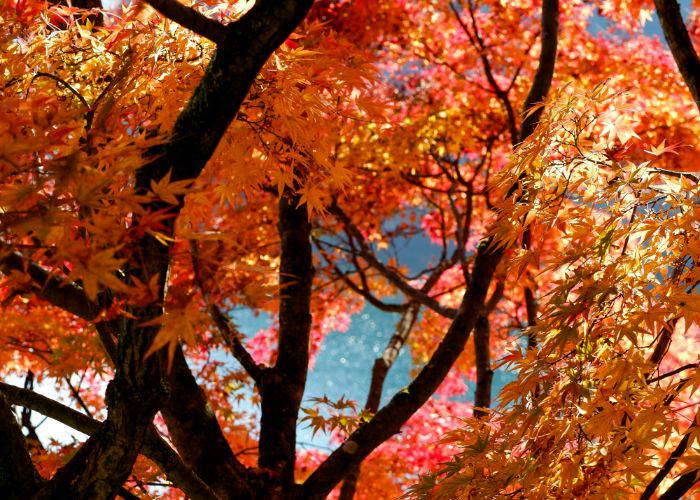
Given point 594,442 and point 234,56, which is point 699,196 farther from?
point 234,56

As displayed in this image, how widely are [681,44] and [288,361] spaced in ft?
7.29

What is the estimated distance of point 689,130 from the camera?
7.07 meters

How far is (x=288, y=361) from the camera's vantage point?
3.16 m

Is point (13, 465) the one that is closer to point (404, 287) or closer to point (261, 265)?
point (261, 265)

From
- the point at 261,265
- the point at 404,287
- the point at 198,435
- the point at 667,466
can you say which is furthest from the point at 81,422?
the point at 404,287

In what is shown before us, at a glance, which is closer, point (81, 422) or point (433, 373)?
point (81, 422)

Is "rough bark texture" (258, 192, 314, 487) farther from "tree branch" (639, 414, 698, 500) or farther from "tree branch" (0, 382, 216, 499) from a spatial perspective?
"tree branch" (639, 414, 698, 500)

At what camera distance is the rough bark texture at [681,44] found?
2314 millimetres

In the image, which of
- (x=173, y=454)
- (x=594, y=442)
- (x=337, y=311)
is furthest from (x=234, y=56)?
(x=337, y=311)

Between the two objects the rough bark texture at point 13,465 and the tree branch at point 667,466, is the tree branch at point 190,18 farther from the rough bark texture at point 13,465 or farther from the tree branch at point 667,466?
the tree branch at point 667,466

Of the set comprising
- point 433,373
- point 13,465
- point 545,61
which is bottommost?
point 13,465

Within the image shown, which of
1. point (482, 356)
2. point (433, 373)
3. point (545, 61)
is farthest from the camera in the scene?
point (482, 356)

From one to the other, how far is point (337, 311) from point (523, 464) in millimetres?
7250

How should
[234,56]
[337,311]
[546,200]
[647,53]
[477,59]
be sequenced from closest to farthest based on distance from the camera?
1. [234,56]
2. [546,200]
3. [477,59]
4. [647,53]
5. [337,311]
